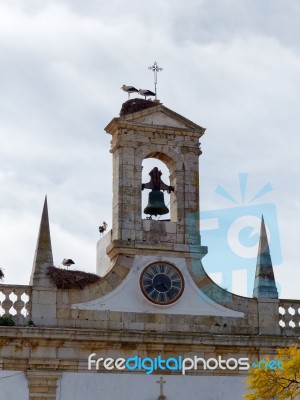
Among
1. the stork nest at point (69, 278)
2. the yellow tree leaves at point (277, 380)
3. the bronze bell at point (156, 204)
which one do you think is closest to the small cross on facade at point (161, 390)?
the stork nest at point (69, 278)

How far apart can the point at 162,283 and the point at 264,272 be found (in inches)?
87.6

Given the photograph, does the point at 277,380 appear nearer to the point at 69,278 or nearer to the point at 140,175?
the point at 69,278

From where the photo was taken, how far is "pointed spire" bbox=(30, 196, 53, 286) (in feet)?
70.4

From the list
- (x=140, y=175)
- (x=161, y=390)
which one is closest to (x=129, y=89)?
(x=140, y=175)

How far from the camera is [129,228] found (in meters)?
22.4

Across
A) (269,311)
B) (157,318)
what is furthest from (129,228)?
(269,311)

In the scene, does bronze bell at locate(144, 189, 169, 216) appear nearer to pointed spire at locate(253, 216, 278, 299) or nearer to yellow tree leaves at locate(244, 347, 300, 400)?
pointed spire at locate(253, 216, 278, 299)

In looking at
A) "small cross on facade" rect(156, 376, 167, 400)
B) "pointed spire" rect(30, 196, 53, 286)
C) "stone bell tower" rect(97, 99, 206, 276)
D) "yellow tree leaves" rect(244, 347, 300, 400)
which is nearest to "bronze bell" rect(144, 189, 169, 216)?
"stone bell tower" rect(97, 99, 206, 276)

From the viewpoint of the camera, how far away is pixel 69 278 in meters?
21.6

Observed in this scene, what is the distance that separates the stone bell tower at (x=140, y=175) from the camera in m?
22.4

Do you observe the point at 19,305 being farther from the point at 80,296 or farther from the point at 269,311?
the point at 269,311

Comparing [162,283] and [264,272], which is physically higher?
[264,272]

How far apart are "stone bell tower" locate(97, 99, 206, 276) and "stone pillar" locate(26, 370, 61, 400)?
286 cm

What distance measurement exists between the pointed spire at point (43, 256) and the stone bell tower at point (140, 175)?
1320mm
